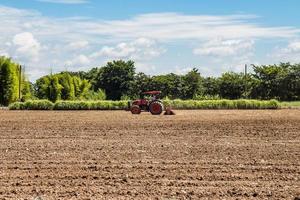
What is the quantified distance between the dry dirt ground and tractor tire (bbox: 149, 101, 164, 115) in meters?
9.55

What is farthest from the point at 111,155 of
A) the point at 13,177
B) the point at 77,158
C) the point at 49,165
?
the point at 13,177

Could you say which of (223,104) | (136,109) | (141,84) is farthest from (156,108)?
(141,84)

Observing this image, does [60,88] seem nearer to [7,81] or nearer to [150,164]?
[7,81]

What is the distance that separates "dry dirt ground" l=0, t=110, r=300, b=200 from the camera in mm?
8266

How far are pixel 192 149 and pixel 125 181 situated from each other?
163 inches

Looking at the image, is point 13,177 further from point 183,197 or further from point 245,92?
point 245,92

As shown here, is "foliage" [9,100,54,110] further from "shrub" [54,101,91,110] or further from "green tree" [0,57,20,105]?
"green tree" [0,57,20,105]

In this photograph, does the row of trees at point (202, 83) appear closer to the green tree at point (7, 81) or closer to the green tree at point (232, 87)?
the green tree at point (232, 87)

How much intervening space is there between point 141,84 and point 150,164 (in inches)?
2015

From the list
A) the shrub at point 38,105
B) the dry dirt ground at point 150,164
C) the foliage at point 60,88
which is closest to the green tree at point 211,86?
the foliage at point 60,88

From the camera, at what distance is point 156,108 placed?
90.4 feet

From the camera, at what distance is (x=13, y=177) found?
30.9ft

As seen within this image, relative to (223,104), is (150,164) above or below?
below

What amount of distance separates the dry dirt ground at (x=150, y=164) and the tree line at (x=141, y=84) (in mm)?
28030
